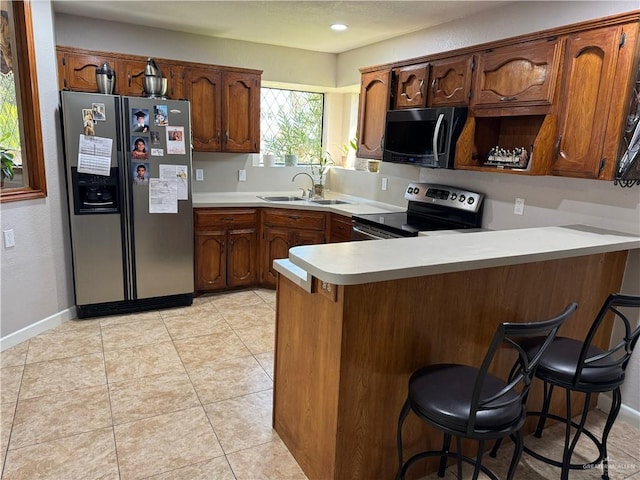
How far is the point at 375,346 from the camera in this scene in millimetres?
1788

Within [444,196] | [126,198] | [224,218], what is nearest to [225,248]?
[224,218]

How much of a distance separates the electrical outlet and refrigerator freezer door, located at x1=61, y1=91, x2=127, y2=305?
45 centimetres

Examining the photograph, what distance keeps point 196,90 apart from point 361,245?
9.59 ft

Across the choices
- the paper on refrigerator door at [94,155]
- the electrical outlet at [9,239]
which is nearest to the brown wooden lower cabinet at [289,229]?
the paper on refrigerator door at [94,155]

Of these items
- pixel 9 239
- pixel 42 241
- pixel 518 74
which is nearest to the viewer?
pixel 518 74

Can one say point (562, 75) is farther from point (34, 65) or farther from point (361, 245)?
point (34, 65)

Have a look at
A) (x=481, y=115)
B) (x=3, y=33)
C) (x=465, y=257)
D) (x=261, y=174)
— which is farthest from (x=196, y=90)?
(x=465, y=257)

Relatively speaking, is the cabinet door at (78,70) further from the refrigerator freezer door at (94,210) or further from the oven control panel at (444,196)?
the oven control panel at (444,196)

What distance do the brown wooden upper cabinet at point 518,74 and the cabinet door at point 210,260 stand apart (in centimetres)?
256

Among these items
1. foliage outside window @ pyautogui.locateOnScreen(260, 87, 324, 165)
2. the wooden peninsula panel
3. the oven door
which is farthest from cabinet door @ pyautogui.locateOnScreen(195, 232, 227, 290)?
the wooden peninsula panel

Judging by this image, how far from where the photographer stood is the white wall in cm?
309

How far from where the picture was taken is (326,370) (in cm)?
182

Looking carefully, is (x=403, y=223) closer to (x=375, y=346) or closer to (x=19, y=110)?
(x=375, y=346)

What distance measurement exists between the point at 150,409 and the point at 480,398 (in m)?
1.82
